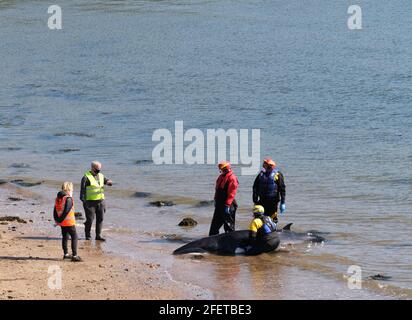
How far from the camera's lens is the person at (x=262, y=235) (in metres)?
17.6

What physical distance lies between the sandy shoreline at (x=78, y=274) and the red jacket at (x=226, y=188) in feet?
7.75

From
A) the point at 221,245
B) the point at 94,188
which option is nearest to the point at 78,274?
the point at 94,188

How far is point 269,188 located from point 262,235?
1199 mm

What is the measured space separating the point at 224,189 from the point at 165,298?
4.32 metres

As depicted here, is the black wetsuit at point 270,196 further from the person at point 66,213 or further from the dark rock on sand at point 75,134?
the dark rock on sand at point 75,134

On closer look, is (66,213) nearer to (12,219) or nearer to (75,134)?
(12,219)

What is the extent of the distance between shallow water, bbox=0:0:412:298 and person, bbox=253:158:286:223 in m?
1.09

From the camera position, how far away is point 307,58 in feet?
160

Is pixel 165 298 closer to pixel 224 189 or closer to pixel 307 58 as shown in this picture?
pixel 224 189

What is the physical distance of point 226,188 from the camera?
1833 cm

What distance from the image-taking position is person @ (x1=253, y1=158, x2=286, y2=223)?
60.8 ft

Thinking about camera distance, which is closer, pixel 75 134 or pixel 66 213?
pixel 66 213
